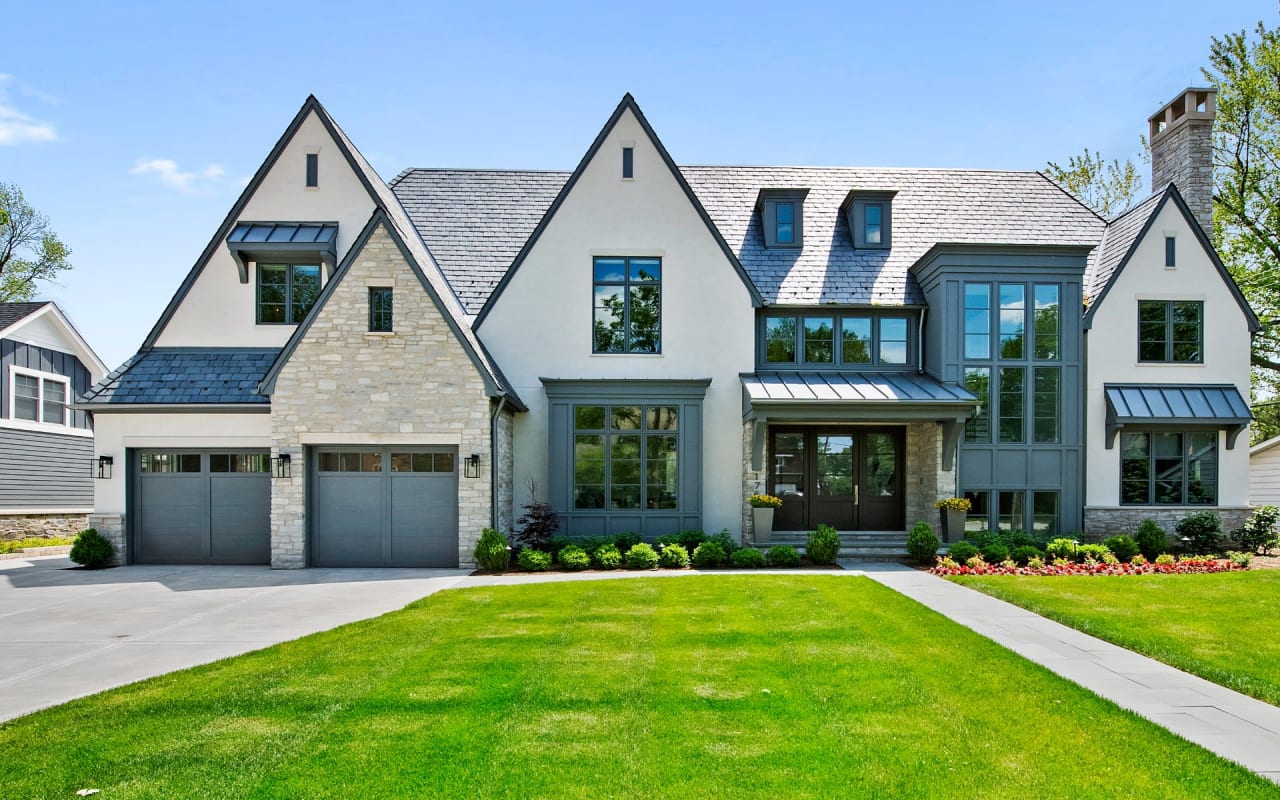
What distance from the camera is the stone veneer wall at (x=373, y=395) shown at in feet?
50.5

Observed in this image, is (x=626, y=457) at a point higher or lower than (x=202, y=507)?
higher

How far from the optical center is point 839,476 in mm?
18797

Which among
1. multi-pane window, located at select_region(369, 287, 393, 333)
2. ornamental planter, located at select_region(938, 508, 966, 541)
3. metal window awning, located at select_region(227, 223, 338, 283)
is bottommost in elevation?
ornamental planter, located at select_region(938, 508, 966, 541)

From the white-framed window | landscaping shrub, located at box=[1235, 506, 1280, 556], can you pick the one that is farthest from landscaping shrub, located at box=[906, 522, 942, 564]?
the white-framed window

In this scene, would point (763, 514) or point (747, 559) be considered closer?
point (747, 559)

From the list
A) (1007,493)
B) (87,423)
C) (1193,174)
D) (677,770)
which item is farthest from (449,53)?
(87,423)

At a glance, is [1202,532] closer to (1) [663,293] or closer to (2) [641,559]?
(2) [641,559]

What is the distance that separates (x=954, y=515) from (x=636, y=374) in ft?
24.1

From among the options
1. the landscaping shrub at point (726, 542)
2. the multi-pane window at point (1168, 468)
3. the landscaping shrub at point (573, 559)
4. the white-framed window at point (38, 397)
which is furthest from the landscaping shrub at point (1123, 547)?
the white-framed window at point (38, 397)

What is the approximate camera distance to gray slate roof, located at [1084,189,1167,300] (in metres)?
18.4

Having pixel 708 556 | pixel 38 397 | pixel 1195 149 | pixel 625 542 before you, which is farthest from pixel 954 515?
pixel 38 397

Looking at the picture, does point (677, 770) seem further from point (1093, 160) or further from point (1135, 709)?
point (1093, 160)

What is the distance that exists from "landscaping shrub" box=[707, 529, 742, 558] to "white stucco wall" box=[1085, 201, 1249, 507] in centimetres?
860

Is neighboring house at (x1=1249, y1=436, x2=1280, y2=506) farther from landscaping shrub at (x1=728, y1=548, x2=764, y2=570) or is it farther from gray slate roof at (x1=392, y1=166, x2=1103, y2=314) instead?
landscaping shrub at (x1=728, y1=548, x2=764, y2=570)
